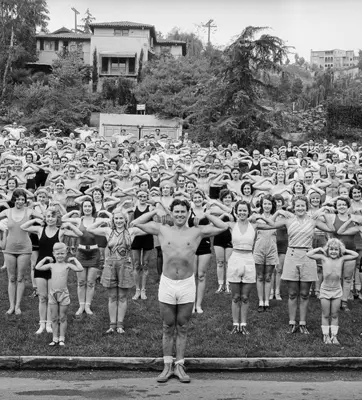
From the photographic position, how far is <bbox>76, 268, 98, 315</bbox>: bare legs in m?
9.28

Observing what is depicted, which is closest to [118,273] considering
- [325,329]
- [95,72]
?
[325,329]

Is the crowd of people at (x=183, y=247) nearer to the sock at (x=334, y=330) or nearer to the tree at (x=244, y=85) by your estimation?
the sock at (x=334, y=330)

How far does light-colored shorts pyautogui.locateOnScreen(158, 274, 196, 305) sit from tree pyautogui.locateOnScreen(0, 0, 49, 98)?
38.4m

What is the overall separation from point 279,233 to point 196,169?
4.61m

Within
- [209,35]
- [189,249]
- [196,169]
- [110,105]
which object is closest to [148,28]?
[110,105]

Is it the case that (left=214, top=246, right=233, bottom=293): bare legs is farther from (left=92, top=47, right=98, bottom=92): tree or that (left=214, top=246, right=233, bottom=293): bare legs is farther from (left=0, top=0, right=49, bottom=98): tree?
(left=92, top=47, right=98, bottom=92): tree

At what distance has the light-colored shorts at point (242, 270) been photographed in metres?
8.54

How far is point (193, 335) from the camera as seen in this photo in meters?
8.59

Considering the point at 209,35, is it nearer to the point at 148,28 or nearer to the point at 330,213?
the point at 148,28

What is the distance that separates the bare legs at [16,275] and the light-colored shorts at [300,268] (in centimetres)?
417

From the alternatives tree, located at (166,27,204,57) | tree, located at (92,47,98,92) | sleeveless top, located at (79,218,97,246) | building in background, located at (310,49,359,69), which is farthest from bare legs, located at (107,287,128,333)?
building in background, located at (310,49,359,69)

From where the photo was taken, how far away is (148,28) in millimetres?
47281

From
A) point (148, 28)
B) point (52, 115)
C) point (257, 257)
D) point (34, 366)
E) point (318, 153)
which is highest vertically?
point (148, 28)

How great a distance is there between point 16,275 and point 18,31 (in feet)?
135
